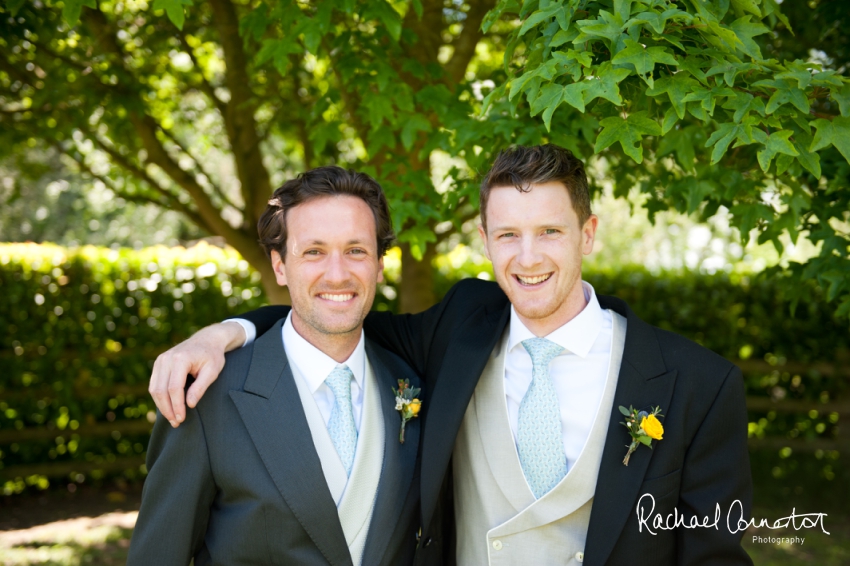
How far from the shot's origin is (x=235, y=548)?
91.5 inches

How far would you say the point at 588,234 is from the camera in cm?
283

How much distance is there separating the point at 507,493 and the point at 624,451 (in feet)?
1.45

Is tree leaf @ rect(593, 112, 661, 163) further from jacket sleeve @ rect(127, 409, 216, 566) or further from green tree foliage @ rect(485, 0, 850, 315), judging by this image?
jacket sleeve @ rect(127, 409, 216, 566)

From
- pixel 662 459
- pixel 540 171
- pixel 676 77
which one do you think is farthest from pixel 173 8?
pixel 662 459

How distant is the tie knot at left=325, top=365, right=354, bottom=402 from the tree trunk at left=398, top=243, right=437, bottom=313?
264 cm

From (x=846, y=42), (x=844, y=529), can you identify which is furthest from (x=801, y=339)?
(x=846, y=42)

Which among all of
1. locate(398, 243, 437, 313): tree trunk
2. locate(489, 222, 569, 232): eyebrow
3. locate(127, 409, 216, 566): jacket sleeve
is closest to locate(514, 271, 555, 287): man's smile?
locate(489, 222, 569, 232): eyebrow

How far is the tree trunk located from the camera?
527 cm

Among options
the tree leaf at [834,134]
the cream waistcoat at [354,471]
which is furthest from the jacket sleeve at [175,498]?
the tree leaf at [834,134]

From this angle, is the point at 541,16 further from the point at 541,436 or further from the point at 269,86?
the point at 269,86

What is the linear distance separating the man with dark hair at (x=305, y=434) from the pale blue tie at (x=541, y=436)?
0.41 metres

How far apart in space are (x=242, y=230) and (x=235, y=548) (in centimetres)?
346

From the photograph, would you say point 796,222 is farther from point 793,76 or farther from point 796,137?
point 793,76

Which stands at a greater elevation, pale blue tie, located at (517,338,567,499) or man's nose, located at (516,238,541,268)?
man's nose, located at (516,238,541,268)
